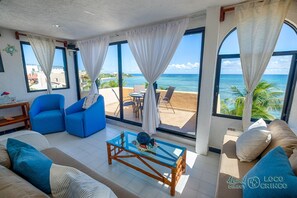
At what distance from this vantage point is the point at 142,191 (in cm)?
164

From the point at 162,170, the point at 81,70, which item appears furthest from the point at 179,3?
the point at 81,70

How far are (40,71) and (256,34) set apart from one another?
15.4ft

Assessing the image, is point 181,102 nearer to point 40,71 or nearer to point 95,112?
point 95,112

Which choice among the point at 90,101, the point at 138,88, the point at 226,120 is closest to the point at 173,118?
the point at 138,88

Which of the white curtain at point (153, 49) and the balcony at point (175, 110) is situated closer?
the white curtain at point (153, 49)

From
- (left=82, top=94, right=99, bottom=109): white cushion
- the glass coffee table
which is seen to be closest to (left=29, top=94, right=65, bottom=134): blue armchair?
(left=82, top=94, right=99, bottom=109): white cushion

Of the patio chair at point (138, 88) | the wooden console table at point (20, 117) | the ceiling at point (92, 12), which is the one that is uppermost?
the ceiling at point (92, 12)

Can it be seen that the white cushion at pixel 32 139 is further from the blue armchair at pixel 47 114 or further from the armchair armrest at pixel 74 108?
the armchair armrest at pixel 74 108

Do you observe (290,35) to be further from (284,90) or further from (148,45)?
(148,45)

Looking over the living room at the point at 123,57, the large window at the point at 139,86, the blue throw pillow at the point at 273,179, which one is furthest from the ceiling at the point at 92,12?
the blue throw pillow at the point at 273,179

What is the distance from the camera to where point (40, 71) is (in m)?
3.65

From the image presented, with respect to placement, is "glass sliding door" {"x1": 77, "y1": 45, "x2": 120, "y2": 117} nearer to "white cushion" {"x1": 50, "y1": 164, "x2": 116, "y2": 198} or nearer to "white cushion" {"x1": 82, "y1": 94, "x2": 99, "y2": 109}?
"white cushion" {"x1": 82, "y1": 94, "x2": 99, "y2": 109}

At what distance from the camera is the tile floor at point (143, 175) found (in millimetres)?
1646

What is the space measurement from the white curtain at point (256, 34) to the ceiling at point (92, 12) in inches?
11.6
